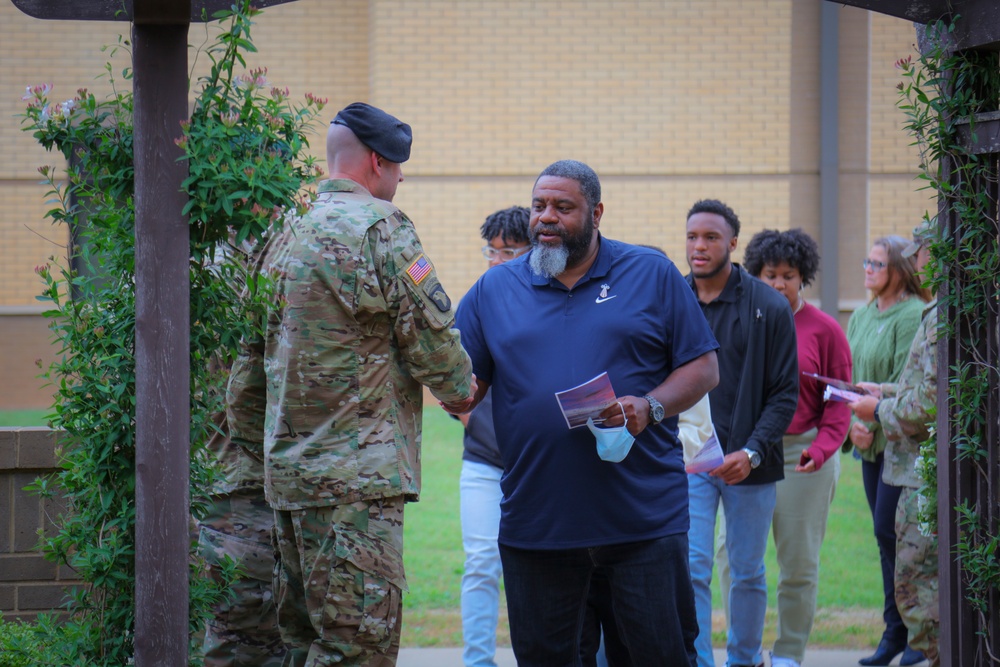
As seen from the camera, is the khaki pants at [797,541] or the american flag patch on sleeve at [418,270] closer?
the american flag patch on sleeve at [418,270]

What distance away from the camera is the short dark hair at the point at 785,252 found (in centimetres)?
622

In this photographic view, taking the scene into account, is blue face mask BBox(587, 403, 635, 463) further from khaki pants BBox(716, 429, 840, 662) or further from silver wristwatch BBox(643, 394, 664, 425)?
khaki pants BBox(716, 429, 840, 662)

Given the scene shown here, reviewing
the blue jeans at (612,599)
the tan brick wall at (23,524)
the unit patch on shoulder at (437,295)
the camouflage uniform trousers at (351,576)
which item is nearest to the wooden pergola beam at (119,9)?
the unit patch on shoulder at (437,295)

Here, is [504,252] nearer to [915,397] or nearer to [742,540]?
[742,540]

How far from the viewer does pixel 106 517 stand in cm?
345

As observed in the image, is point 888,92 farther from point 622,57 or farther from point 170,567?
point 170,567

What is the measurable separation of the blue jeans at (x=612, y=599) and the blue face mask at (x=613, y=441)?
337 millimetres

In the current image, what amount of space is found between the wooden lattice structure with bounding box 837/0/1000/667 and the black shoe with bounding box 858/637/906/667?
7.13 ft

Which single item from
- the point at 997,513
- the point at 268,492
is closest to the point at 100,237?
the point at 268,492

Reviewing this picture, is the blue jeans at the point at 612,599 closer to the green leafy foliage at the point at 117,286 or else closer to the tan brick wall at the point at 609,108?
the green leafy foliage at the point at 117,286

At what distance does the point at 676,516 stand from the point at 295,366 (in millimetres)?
1457

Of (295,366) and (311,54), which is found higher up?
(311,54)

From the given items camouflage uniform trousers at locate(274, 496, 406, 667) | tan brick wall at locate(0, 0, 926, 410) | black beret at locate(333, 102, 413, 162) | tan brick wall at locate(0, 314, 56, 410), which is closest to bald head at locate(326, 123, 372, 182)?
black beret at locate(333, 102, 413, 162)

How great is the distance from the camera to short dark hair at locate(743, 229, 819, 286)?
622cm
